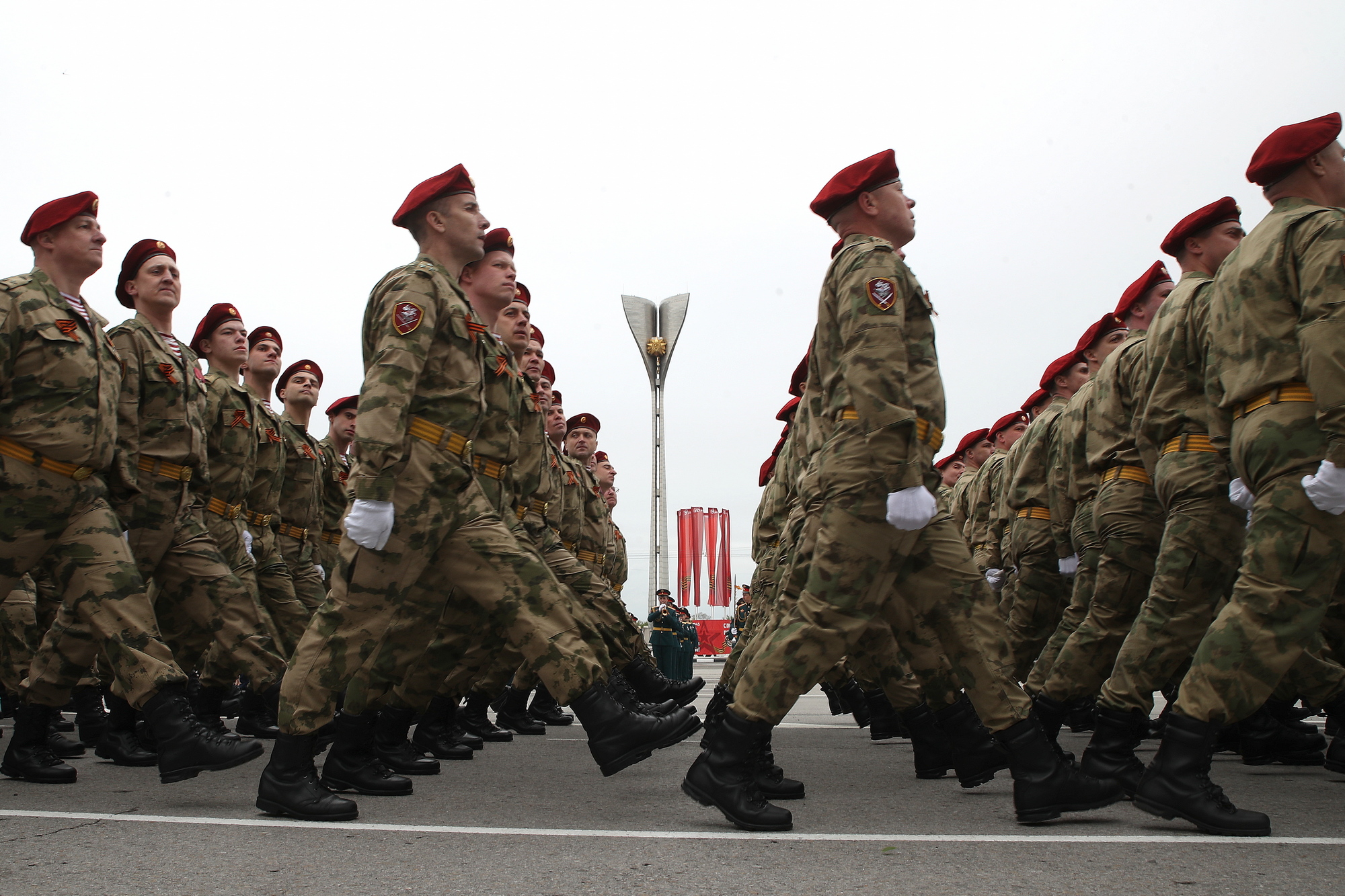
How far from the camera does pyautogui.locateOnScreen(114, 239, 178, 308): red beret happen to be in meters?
6.06

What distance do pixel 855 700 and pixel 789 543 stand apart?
2.34m

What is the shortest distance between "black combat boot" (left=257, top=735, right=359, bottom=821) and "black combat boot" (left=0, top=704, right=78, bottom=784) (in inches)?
58.9

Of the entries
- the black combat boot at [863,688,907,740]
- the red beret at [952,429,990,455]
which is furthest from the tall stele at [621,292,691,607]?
the black combat boot at [863,688,907,740]

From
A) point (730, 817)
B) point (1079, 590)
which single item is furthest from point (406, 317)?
point (1079, 590)

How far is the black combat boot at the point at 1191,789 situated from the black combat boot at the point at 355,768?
2667mm

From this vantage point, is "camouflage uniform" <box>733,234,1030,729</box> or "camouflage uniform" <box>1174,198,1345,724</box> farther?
"camouflage uniform" <box>733,234,1030,729</box>

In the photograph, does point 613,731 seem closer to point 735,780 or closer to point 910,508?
point 735,780

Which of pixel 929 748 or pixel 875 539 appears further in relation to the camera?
pixel 929 748

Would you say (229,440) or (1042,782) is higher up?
(229,440)

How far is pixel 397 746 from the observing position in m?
5.20

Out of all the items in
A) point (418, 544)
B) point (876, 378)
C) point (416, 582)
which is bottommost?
point (416, 582)

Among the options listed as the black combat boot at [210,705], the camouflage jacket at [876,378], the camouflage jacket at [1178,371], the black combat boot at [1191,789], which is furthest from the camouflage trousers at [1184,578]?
the black combat boot at [210,705]

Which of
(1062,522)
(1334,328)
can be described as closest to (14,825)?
(1334,328)

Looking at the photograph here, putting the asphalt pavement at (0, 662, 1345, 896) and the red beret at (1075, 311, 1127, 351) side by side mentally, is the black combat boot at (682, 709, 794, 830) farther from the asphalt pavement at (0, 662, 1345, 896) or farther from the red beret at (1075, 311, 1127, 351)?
the red beret at (1075, 311, 1127, 351)
